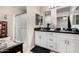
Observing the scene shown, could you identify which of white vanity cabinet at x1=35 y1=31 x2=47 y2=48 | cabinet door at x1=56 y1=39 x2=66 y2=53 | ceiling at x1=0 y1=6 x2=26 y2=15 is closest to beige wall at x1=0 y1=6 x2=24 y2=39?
ceiling at x1=0 y1=6 x2=26 y2=15

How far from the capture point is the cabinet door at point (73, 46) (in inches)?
81.6

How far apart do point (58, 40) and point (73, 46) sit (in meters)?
0.44

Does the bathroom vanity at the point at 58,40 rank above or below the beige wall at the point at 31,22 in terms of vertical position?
below

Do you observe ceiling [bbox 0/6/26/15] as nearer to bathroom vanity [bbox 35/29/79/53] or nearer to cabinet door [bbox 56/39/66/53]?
bathroom vanity [bbox 35/29/79/53]

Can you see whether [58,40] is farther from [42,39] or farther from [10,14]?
[10,14]

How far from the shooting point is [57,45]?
2.44 metres

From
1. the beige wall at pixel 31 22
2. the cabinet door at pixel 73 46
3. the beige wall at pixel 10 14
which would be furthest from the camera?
the cabinet door at pixel 73 46

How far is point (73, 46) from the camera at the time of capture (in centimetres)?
214

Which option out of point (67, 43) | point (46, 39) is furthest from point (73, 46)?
point (46, 39)

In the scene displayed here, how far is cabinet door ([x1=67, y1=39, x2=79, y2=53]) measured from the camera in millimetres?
2073

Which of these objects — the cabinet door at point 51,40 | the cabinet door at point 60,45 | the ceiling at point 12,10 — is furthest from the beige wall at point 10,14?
the cabinet door at point 60,45

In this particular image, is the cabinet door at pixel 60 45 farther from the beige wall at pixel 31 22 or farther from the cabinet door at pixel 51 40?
the beige wall at pixel 31 22
